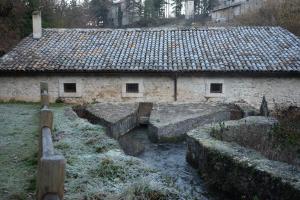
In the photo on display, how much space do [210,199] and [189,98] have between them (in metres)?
9.88

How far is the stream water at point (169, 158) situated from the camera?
8.25m

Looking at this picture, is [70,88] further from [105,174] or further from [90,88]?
[105,174]

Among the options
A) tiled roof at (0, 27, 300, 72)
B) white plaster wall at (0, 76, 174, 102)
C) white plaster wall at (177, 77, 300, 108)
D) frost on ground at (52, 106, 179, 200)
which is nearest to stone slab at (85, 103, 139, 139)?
white plaster wall at (0, 76, 174, 102)

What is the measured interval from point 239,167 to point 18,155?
487 cm

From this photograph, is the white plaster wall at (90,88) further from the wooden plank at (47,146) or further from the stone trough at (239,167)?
the wooden plank at (47,146)

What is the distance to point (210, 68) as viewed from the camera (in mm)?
16453

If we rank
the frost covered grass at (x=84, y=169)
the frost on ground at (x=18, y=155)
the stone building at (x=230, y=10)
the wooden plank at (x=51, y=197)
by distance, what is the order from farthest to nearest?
the stone building at (x=230, y=10) → the frost covered grass at (x=84, y=169) → the frost on ground at (x=18, y=155) → the wooden plank at (x=51, y=197)

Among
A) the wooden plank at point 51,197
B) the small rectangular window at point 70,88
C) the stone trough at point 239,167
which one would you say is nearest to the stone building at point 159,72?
the small rectangular window at point 70,88

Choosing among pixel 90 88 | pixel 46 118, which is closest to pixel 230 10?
pixel 90 88

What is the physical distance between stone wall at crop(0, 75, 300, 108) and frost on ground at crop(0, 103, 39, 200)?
172 inches

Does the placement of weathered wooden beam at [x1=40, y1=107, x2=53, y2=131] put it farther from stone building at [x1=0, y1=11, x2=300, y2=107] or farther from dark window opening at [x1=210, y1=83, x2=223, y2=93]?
dark window opening at [x1=210, y1=83, x2=223, y2=93]

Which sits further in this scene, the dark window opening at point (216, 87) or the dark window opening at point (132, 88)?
the dark window opening at point (132, 88)

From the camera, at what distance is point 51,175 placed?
8.44 ft

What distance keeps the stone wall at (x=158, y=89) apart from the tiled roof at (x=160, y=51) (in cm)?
66
